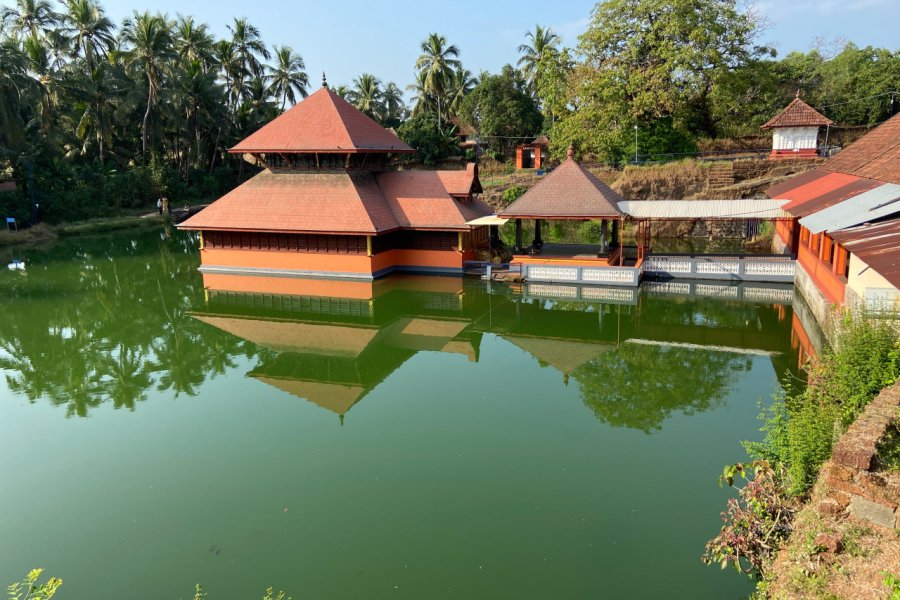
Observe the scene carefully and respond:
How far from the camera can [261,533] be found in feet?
21.4

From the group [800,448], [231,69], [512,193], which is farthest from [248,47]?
[800,448]

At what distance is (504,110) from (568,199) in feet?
80.2

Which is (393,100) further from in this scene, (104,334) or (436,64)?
(104,334)

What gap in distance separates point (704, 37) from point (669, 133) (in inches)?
190

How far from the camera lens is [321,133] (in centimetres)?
2005

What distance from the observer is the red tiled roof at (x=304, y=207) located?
61.7ft

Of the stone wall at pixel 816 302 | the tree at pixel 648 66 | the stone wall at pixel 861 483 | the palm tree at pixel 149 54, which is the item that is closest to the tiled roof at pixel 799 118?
the tree at pixel 648 66

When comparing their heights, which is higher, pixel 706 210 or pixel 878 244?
pixel 706 210

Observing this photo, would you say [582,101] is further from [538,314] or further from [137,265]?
[137,265]

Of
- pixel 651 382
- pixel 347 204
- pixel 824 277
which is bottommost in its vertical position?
pixel 651 382

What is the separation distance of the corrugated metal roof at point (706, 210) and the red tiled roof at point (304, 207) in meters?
7.62

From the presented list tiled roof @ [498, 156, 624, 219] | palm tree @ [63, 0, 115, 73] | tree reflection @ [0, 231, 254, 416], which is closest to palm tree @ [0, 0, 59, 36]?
palm tree @ [63, 0, 115, 73]

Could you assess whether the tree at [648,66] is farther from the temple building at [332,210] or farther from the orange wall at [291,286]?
the orange wall at [291,286]

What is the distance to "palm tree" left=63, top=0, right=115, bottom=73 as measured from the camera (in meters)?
34.7
